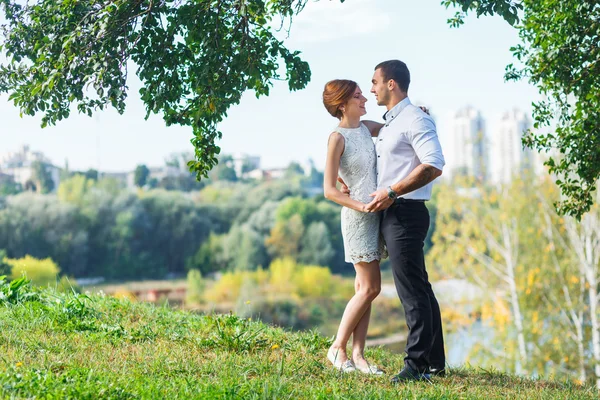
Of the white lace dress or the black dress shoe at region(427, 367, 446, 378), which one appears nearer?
the white lace dress

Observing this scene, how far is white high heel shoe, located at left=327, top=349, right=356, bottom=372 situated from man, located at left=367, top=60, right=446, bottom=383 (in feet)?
1.27

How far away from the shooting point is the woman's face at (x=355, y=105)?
4559 millimetres

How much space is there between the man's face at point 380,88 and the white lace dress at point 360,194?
0.26m

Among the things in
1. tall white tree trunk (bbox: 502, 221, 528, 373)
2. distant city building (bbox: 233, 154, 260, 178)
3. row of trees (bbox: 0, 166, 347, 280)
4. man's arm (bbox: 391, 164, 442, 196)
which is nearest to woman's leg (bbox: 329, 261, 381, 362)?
man's arm (bbox: 391, 164, 442, 196)

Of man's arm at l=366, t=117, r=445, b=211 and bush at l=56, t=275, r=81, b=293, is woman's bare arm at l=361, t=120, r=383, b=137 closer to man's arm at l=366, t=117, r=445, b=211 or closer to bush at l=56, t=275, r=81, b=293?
man's arm at l=366, t=117, r=445, b=211

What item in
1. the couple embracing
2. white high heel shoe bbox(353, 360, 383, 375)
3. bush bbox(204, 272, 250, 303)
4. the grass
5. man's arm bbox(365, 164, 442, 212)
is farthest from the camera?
bush bbox(204, 272, 250, 303)

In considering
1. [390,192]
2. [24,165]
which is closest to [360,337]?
[390,192]

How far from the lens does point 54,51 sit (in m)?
5.11

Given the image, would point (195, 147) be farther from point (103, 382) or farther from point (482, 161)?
point (482, 161)

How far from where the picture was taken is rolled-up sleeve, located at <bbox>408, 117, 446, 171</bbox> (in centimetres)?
421

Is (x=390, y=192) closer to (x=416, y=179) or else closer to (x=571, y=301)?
(x=416, y=179)

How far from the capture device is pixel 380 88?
448cm

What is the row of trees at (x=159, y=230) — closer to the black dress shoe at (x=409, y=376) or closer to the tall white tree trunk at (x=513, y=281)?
the tall white tree trunk at (x=513, y=281)

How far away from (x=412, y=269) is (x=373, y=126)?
98 cm
